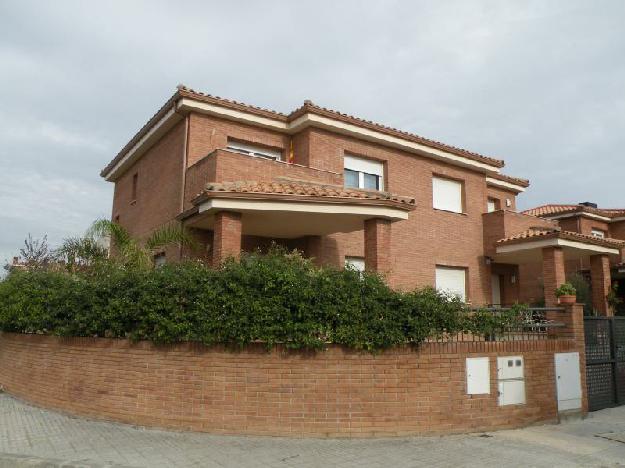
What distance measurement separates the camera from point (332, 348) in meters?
7.24

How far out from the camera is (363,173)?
47.9ft

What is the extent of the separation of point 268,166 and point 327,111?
7.95 ft

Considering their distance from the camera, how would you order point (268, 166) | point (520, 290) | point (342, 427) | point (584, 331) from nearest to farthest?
point (342, 427), point (584, 331), point (268, 166), point (520, 290)

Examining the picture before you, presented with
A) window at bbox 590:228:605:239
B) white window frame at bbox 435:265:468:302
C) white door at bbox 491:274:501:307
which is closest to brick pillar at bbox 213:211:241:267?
white window frame at bbox 435:265:468:302

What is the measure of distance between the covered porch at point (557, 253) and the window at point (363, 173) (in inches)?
176

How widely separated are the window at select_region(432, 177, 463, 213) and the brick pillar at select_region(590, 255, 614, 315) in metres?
4.75

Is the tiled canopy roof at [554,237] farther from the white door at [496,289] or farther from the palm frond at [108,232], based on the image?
the palm frond at [108,232]

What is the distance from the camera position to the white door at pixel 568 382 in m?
8.55

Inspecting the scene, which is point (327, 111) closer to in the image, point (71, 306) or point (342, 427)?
point (71, 306)

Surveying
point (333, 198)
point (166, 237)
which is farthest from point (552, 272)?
point (166, 237)

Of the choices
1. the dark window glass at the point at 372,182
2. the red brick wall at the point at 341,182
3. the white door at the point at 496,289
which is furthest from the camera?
the white door at the point at 496,289

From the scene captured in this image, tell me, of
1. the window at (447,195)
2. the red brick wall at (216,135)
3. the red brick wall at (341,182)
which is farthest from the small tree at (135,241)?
the window at (447,195)

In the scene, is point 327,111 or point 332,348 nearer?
point 332,348

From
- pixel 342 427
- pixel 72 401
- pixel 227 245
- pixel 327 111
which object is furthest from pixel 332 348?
pixel 327 111
